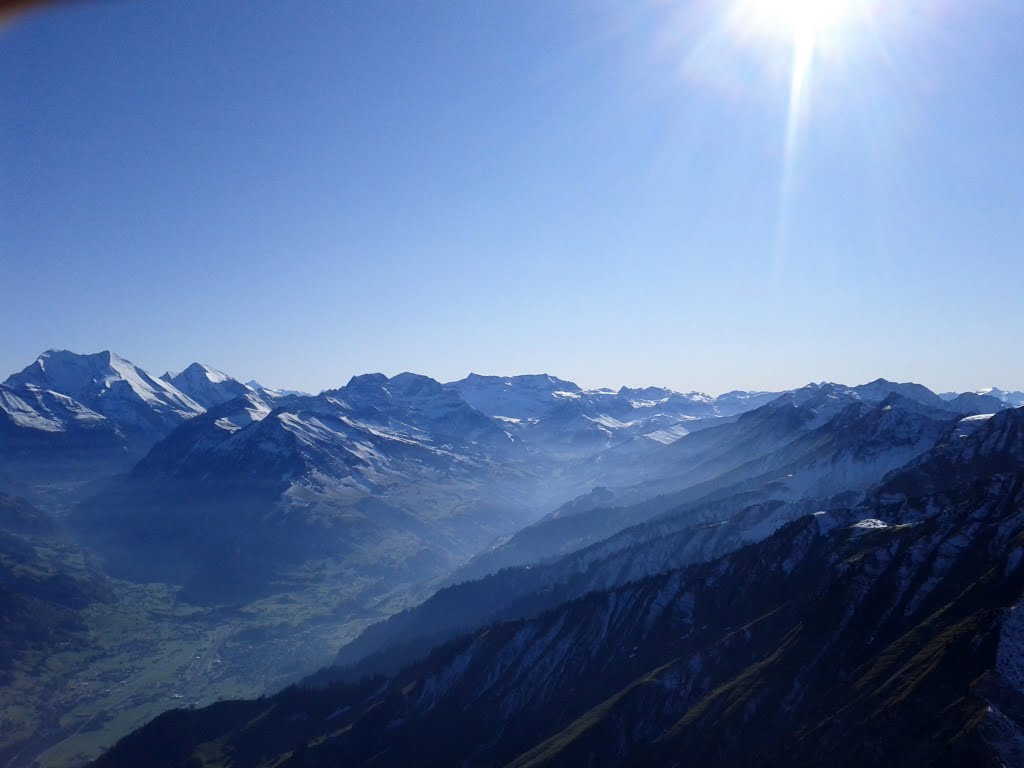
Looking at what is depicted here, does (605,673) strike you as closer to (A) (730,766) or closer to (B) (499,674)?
(B) (499,674)

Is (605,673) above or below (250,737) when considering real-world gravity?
above

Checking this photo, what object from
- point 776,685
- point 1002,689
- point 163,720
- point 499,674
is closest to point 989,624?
point 1002,689

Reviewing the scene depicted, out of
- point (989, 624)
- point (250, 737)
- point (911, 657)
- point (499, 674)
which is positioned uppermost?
point (989, 624)

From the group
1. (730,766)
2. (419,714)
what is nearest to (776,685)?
(730,766)

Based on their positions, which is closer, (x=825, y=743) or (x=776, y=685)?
(x=825, y=743)

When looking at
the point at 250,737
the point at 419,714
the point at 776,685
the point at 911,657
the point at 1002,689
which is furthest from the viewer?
the point at 250,737

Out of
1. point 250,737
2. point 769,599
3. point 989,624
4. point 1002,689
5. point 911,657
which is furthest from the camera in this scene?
point 250,737

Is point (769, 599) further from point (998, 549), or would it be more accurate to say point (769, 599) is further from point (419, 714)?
point (419, 714)

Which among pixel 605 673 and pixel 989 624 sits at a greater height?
pixel 989 624

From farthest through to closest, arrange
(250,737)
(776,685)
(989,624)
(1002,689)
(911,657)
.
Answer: (250,737)
(776,685)
(911,657)
(989,624)
(1002,689)
